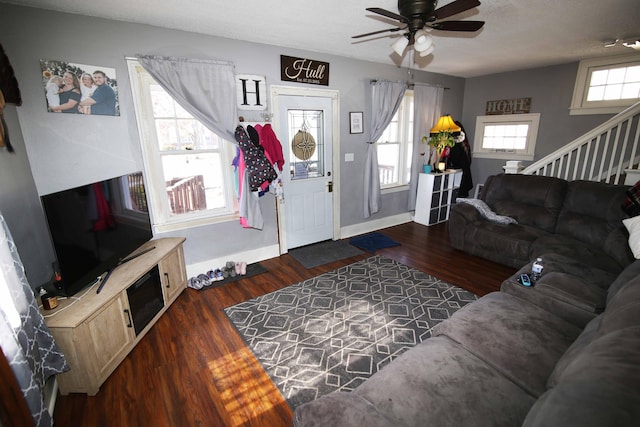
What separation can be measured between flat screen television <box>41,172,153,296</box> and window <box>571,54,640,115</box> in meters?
5.85

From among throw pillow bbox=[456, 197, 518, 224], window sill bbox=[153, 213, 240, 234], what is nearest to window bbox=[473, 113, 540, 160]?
throw pillow bbox=[456, 197, 518, 224]

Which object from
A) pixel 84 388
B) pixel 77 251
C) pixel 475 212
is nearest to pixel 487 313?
pixel 475 212

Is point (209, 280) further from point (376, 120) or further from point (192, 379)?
point (376, 120)

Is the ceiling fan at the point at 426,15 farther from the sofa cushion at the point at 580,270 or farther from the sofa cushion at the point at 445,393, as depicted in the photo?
the sofa cushion at the point at 445,393

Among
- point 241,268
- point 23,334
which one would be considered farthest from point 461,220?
point 23,334

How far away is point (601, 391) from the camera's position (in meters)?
0.73

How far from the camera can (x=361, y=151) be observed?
4.28 m

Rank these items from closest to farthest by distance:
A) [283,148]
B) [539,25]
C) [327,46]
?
[539,25]
[327,46]
[283,148]

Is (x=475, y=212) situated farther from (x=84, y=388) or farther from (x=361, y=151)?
(x=84, y=388)

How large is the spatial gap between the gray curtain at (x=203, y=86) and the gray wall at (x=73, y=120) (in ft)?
0.40

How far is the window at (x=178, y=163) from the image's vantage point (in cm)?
271

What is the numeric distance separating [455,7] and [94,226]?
2803 mm

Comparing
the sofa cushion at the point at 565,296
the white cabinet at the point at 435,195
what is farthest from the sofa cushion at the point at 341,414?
the white cabinet at the point at 435,195

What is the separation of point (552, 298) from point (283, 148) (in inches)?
115
